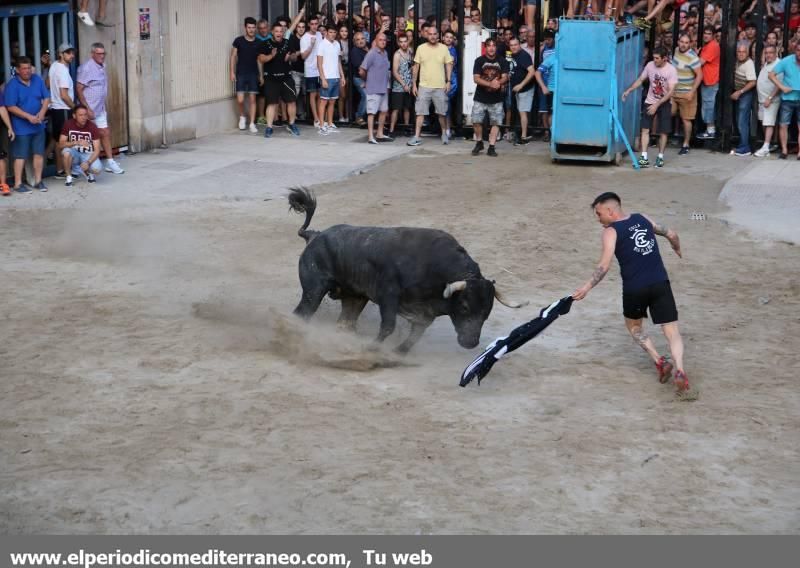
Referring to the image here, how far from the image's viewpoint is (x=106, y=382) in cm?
972

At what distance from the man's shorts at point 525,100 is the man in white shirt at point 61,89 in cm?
748

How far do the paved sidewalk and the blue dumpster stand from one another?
207 centimetres

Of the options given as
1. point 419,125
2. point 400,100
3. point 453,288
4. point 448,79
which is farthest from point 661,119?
point 453,288

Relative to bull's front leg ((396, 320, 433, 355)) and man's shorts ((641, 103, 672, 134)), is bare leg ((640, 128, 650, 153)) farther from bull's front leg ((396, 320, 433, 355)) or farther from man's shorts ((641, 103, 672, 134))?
bull's front leg ((396, 320, 433, 355))

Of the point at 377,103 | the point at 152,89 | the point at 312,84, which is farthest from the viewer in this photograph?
the point at 312,84

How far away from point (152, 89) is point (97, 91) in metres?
2.01

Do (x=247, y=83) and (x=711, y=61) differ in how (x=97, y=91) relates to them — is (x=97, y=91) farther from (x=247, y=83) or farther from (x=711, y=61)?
(x=711, y=61)

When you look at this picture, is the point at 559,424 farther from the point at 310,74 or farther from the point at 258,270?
the point at 310,74

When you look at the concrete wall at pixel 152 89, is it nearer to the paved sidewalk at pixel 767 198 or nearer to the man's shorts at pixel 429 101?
the man's shorts at pixel 429 101

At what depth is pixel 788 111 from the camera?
19.1 metres

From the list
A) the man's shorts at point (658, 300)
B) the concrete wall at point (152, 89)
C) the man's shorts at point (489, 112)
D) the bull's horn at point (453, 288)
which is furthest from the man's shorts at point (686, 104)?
the bull's horn at point (453, 288)

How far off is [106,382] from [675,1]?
14.2 m
